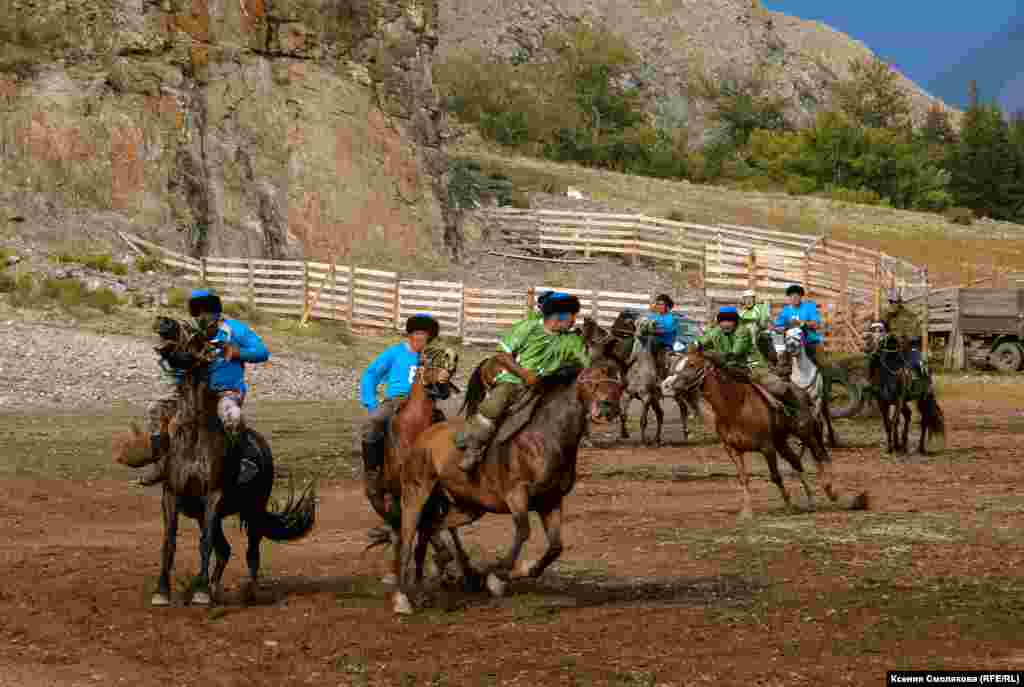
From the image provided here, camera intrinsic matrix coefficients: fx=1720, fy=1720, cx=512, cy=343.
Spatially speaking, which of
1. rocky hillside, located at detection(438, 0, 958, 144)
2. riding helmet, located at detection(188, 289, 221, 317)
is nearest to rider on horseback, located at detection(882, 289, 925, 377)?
riding helmet, located at detection(188, 289, 221, 317)

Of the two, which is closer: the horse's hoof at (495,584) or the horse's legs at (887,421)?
the horse's hoof at (495,584)

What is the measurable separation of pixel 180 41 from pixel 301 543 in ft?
128

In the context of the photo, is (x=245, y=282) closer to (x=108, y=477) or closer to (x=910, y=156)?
(x=108, y=477)

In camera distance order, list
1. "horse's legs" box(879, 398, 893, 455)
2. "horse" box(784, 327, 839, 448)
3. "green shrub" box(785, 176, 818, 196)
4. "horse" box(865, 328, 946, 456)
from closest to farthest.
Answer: "horse" box(784, 327, 839, 448) → "horse" box(865, 328, 946, 456) → "horse's legs" box(879, 398, 893, 455) → "green shrub" box(785, 176, 818, 196)

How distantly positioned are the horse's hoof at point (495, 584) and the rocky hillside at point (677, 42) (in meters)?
144

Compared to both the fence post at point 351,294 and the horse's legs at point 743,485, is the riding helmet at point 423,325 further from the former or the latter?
the fence post at point 351,294

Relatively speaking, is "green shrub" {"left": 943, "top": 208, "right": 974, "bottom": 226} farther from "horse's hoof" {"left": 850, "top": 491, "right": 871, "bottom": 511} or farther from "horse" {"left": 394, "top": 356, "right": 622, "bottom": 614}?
"horse" {"left": 394, "top": 356, "right": 622, "bottom": 614}

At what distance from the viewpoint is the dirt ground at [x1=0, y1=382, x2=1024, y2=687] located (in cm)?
1016

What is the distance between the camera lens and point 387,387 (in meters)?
13.3

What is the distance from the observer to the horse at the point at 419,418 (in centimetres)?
1265

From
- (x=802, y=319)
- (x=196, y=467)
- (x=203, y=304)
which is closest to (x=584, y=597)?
(x=196, y=467)

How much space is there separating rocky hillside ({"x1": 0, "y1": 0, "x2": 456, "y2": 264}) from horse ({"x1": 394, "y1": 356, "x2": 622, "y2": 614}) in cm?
3665

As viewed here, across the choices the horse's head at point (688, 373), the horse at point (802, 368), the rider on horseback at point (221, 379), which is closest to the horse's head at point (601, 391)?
the rider on horseback at point (221, 379)

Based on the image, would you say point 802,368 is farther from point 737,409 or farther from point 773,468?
point 737,409
